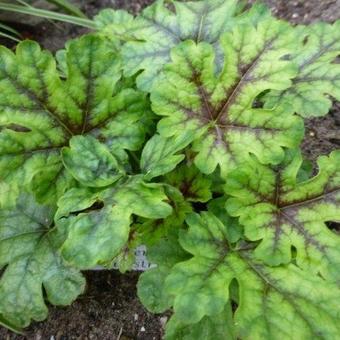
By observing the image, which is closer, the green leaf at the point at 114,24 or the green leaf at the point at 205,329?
the green leaf at the point at 205,329

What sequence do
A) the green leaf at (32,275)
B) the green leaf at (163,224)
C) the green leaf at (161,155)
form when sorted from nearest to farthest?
the green leaf at (161,155) → the green leaf at (163,224) → the green leaf at (32,275)

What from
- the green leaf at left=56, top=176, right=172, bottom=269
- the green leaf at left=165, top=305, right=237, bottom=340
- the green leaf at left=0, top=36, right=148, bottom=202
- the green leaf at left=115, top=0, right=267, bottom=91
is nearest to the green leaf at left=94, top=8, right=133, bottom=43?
the green leaf at left=115, top=0, right=267, bottom=91

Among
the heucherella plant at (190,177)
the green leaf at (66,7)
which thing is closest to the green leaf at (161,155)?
the heucherella plant at (190,177)

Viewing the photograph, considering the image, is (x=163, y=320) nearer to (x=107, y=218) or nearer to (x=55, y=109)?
(x=107, y=218)

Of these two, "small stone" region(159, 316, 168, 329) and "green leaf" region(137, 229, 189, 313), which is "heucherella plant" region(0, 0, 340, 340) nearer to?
"green leaf" region(137, 229, 189, 313)

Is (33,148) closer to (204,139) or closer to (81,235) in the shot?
(81,235)

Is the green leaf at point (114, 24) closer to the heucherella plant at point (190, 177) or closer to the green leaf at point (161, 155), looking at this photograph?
the heucherella plant at point (190, 177)

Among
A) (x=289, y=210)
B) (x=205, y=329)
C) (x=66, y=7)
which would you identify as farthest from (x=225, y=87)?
(x=66, y=7)
